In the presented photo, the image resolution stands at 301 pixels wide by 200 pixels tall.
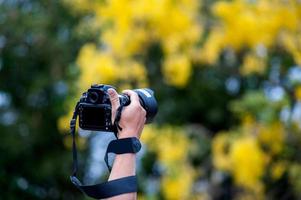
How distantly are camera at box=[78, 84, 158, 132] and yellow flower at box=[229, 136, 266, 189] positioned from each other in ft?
18.9

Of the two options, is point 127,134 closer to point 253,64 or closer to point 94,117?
point 94,117

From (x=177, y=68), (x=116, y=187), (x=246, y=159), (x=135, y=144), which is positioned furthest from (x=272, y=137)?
(x=116, y=187)

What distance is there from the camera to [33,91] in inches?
471

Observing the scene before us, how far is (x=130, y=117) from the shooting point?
8.36 ft

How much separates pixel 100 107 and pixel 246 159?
19.6 ft

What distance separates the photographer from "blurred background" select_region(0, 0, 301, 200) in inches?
341

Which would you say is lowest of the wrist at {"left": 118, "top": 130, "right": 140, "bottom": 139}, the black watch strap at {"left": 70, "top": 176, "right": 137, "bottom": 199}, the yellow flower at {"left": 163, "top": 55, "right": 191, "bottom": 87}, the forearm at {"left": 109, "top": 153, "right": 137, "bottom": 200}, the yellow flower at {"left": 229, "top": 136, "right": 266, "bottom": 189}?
the yellow flower at {"left": 229, "top": 136, "right": 266, "bottom": 189}

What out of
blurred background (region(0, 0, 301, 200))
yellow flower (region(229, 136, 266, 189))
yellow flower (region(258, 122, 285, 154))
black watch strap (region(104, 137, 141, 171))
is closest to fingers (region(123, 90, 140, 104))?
black watch strap (region(104, 137, 141, 171))

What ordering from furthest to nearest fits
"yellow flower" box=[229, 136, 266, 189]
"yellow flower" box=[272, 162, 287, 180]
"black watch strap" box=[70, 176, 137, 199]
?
"yellow flower" box=[272, 162, 287, 180], "yellow flower" box=[229, 136, 266, 189], "black watch strap" box=[70, 176, 137, 199]

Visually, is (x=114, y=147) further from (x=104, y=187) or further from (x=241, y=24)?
(x=241, y=24)

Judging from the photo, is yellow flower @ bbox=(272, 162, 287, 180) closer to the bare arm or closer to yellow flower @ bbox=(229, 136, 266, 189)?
yellow flower @ bbox=(229, 136, 266, 189)

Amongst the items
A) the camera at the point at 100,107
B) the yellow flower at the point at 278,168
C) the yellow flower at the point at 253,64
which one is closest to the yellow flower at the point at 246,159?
the yellow flower at the point at 278,168

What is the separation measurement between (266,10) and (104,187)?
21.1 feet

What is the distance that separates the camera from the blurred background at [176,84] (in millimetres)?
8656
